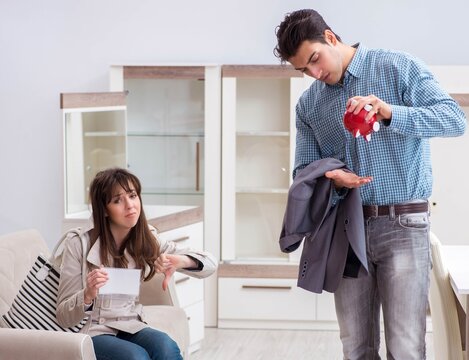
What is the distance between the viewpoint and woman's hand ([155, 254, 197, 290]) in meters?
2.81

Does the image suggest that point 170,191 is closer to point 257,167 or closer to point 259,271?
point 257,167

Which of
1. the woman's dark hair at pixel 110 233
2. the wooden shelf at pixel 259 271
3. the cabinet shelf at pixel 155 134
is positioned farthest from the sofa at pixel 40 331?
the cabinet shelf at pixel 155 134

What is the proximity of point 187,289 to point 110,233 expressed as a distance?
1.35m

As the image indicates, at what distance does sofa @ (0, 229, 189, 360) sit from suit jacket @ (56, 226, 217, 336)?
190 mm

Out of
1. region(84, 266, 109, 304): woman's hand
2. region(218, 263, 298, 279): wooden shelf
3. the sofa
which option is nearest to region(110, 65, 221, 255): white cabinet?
region(218, 263, 298, 279): wooden shelf

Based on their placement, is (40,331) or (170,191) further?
(170,191)

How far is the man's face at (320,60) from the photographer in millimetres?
2320

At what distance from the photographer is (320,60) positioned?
7.68 feet

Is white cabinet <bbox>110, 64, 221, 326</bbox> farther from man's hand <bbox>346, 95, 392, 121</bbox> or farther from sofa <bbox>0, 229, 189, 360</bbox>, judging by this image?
man's hand <bbox>346, 95, 392, 121</bbox>

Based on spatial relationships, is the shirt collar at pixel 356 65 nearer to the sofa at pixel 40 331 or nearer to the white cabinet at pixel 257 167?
the sofa at pixel 40 331

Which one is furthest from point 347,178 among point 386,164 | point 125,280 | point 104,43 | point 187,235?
point 104,43

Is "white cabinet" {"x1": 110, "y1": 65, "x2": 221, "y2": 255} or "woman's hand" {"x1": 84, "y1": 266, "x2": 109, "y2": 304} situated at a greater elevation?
"white cabinet" {"x1": 110, "y1": 65, "x2": 221, "y2": 255}

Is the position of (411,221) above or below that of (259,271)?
above

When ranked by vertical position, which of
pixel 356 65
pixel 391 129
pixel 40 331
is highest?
pixel 356 65
